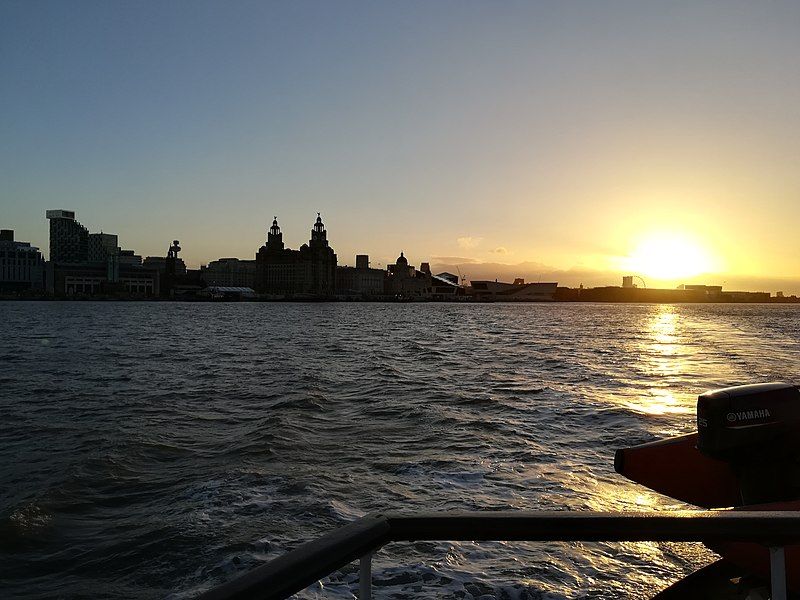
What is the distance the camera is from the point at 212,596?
1.47m

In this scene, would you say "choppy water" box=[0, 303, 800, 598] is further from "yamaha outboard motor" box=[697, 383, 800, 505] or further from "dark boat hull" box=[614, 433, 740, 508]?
"yamaha outboard motor" box=[697, 383, 800, 505]

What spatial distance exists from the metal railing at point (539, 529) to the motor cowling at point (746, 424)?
2.68 meters

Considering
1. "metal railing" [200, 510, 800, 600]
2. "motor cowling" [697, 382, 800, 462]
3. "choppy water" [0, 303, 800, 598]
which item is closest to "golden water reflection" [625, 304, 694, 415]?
"choppy water" [0, 303, 800, 598]

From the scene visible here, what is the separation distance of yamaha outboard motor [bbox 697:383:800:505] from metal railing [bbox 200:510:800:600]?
8.84 feet

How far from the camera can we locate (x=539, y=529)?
79.9 inches

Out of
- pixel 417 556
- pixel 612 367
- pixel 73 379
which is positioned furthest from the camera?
pixel 612 367

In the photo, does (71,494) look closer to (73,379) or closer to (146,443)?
(146,443)

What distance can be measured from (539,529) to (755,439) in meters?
3.53

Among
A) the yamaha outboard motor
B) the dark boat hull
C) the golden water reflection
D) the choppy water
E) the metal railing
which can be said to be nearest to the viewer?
the metal railing

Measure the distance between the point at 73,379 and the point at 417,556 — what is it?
67.1 feet

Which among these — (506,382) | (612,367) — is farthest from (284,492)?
(612,367)

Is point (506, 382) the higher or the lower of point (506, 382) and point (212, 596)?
the lower

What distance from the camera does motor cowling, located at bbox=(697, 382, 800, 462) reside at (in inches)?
184

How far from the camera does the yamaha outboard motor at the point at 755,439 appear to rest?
4652mm
